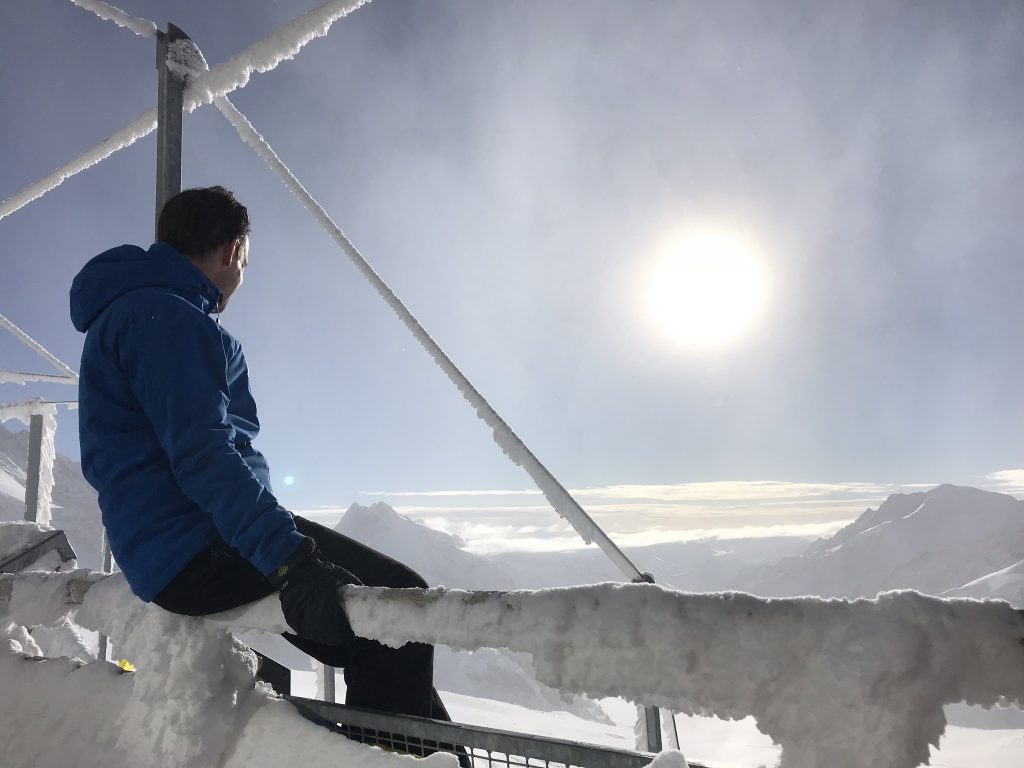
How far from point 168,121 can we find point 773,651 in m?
3.06

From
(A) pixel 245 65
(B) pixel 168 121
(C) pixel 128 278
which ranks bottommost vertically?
(C) pixel 128 278

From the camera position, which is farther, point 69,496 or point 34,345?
point 69,496

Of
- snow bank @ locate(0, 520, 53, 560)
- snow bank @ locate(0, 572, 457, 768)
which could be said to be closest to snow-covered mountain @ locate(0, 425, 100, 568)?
A: snow bank @ locate(0, 520, 53, 560)

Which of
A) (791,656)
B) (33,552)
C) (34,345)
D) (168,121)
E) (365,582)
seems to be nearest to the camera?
(791,656)

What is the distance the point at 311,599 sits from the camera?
3.42ft

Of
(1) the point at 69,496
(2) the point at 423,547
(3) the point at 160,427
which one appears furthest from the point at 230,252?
(1) the point at 69,496

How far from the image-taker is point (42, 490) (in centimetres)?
702

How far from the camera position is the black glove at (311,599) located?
1030 mm

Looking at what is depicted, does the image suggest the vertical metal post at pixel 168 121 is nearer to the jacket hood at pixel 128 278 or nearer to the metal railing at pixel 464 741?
the jacket hood at pixel 128 278

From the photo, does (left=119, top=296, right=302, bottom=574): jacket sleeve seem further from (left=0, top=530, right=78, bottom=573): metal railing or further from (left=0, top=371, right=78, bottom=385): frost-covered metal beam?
(left=0, top=371, right=78, bottom=385): frost-covered metal beam

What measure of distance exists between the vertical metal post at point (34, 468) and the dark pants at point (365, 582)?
24.2 feet

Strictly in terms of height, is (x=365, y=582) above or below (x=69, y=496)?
below

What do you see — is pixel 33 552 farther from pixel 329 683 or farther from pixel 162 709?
pixel 162 709

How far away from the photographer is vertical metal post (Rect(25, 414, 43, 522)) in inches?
275
